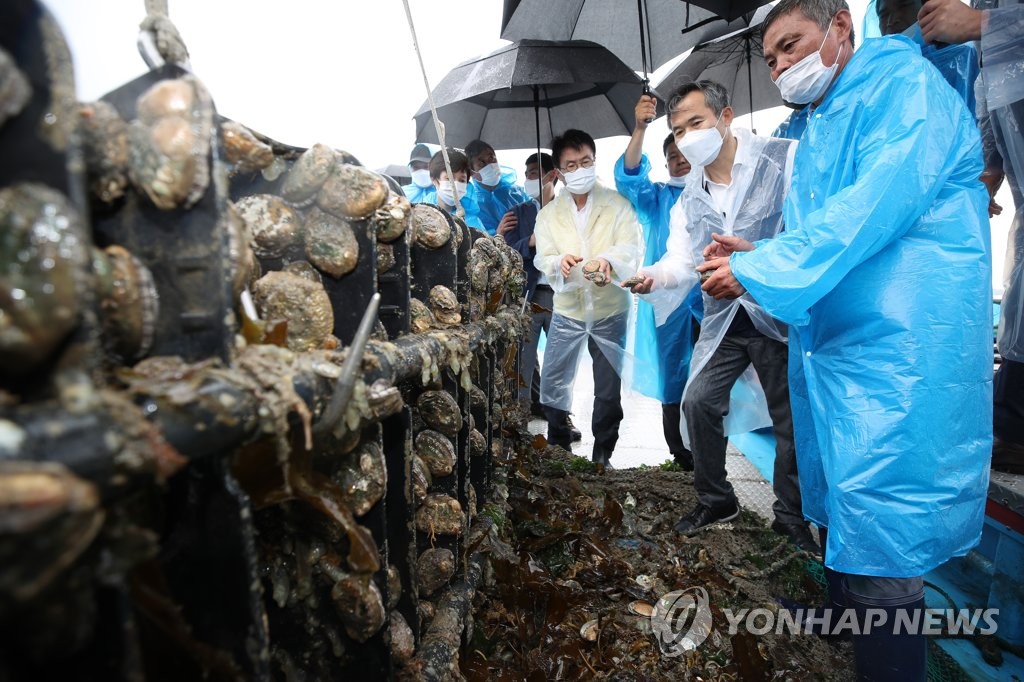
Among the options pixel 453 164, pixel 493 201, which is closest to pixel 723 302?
pixel 453 164

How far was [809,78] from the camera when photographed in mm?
2193

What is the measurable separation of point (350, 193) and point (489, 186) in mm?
5004

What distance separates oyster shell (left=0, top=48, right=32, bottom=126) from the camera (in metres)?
0.44

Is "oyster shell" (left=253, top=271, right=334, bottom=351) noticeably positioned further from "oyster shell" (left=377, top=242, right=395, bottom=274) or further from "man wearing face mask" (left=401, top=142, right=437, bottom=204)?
"man wearing face mask" (left=401, top=142, right=437, bottom=204)

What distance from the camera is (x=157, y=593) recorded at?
0.66m

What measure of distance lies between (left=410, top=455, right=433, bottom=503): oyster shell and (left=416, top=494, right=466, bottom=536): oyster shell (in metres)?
0.04

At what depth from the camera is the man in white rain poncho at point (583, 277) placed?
14.0ft

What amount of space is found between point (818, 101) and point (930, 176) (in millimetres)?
700

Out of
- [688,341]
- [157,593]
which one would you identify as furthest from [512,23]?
[157,593]

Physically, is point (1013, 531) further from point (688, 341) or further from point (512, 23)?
point (512, 23)

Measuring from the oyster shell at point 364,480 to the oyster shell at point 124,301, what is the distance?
0.56m

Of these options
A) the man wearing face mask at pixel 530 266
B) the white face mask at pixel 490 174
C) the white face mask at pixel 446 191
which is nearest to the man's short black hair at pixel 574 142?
the man wearing face mask at pixel 530 266

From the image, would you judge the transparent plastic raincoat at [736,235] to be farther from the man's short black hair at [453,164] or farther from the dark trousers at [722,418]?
the man's short black hair at [453,164]

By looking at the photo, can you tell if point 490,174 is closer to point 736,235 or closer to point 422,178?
point 422,178
